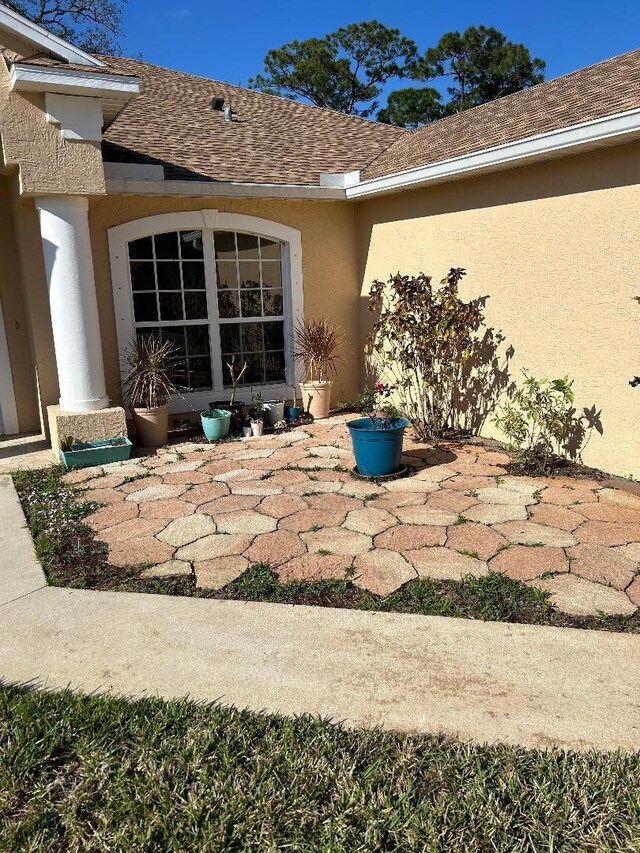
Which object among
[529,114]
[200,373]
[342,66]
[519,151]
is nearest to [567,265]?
[519,151]

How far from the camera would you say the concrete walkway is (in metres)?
2.96

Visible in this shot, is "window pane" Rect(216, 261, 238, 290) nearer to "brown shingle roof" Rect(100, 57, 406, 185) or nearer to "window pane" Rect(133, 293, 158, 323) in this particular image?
"window pane" Rect(133, 293, 158, 323)

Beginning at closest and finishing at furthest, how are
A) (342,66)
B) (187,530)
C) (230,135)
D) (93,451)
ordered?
(187,530)
(93,451)
(230,135)
(342,66)

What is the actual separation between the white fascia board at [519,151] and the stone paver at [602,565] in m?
3.30

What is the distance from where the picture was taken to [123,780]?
8.57 feet

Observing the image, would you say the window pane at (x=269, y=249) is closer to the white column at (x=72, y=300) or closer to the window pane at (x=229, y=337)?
the window pane at (x=229, y=337)

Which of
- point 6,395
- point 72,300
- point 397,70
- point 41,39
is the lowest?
point 6,395

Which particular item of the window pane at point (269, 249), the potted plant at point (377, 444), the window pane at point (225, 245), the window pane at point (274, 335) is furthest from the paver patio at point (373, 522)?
the window pane at point (269, 249)

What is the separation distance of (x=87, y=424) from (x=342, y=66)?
2660 cm

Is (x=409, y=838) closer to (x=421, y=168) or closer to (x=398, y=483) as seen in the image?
(x=398, y=483)

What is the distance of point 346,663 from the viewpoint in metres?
3.38

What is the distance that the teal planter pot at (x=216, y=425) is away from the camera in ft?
26.3

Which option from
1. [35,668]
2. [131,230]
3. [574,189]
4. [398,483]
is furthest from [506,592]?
[131,230]

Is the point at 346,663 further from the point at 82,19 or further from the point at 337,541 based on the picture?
the point at 82,19
